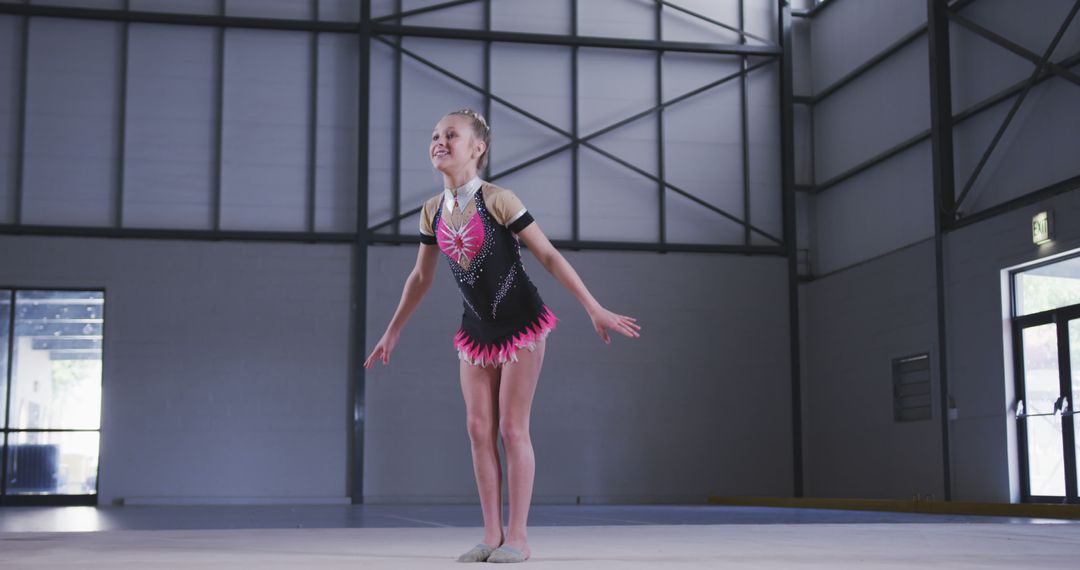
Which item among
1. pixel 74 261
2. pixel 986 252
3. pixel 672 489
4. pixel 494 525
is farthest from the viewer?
pixel 672 489

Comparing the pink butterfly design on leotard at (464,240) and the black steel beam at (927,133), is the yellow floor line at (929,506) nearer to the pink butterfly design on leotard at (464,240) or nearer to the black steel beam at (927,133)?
the black steel beam at (927,133)

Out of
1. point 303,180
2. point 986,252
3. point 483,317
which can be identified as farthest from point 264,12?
point 483,317

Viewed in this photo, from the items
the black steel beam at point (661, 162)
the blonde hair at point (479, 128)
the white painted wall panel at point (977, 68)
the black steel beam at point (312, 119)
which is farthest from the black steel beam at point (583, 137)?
the blonde hair at point (479, 128)

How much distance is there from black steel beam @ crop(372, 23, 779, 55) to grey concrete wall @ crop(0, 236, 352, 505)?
2.87m

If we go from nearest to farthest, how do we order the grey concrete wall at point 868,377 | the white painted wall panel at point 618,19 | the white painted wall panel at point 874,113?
the grey concrete wall at point 868,377 → the white painted wall panel at point 874,113 → the white painted wall panel at point 618,19

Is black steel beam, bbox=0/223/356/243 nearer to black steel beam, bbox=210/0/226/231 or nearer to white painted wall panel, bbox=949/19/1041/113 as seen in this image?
black steel beam, bbox=210/0/226/231

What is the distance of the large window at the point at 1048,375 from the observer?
1037 cm

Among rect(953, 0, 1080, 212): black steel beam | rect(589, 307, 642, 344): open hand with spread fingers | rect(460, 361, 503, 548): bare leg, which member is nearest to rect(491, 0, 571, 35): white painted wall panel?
rect(953, 0, 1080, 212): black steel beam

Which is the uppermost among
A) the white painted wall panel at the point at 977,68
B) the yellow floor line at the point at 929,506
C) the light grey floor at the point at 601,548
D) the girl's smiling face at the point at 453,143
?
the white painted wall panel at the point at 977,68

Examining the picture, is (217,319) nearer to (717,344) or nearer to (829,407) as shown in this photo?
(717,344)

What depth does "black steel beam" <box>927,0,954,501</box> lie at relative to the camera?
12102mm

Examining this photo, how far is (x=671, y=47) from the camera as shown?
589 inches

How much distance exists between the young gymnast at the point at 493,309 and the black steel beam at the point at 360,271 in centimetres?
1013

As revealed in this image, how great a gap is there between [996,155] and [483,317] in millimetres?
9245
